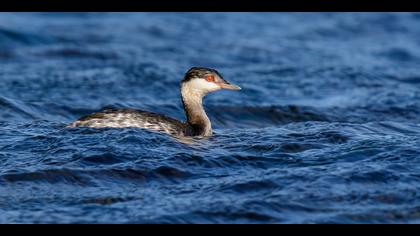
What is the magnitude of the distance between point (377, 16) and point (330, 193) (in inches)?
656

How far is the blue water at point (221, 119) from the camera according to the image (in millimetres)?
9461

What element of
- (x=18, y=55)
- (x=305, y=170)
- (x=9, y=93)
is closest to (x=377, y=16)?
(x=18, y=55)

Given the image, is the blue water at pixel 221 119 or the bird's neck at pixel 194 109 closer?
the blue water at pixel 221 119

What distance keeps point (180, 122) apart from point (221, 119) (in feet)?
8.39

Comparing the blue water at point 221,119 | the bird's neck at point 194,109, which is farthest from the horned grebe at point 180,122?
the blue water at point 221,119

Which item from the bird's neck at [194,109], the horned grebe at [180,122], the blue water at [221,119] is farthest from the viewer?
the bird's neck at [194,109]

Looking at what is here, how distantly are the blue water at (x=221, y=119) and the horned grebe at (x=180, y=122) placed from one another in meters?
0.19

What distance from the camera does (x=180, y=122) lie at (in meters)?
12.5

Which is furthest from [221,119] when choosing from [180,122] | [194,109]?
[180,122]

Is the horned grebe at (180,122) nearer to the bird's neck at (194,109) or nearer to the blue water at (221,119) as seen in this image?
the bird's neck at (194,109)

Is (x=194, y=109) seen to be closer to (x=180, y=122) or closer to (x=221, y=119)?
(x=180, y=122)

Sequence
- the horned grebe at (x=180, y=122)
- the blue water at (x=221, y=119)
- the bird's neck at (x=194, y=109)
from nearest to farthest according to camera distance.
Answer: the blue water at (x=221, y=119) < the horned grebe at (x=180, y=122) < the bird's neck at (x=194, y=109)

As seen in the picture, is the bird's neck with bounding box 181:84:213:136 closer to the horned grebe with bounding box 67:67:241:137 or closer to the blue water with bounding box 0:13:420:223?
the horned grebe with bounding box 67:67:241:137

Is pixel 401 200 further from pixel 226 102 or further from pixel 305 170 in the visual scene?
pixel 226 102
